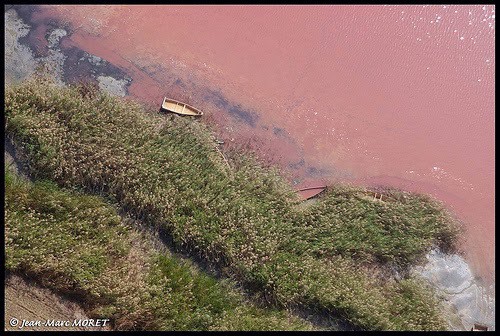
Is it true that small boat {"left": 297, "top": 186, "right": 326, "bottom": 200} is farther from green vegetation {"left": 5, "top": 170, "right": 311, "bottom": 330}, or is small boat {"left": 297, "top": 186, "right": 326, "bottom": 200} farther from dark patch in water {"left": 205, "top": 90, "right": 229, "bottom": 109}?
dark patch in water {"left": 205, "top": 90, "right": 229, "bottom": 109}

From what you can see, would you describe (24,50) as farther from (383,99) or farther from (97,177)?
(383,99)

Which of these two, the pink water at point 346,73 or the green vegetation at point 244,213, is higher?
the pink water at point 346,73

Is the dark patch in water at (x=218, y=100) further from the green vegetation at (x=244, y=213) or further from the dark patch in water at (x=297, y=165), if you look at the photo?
the dark patch in water at (x=297, y=165)

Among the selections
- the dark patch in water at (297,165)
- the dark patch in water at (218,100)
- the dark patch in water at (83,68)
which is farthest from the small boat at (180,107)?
the dark patch in water at (297,165)

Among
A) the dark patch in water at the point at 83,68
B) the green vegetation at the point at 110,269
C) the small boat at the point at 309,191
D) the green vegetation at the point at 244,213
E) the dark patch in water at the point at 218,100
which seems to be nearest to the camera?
the green vegetation at the point at 110,269

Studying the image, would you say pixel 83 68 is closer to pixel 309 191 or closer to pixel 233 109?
pixel 233 109

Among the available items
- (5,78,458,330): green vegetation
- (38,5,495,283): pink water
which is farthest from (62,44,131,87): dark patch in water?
(5,78,458,330): green vegetation

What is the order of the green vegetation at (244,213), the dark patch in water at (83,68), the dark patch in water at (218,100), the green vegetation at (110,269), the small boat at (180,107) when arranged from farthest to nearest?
1. the dark patch in water at (218,100)
2. the dark patch in water at (83,68)
3. the small boat at (180,107)
4. the green vegetation at (244,213)
5. the green vegetation at (110,269)

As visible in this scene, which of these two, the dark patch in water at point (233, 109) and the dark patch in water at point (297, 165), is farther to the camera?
the dark patch in water at point (233, 109)

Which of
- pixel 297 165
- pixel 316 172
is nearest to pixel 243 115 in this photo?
pixel 297 165
